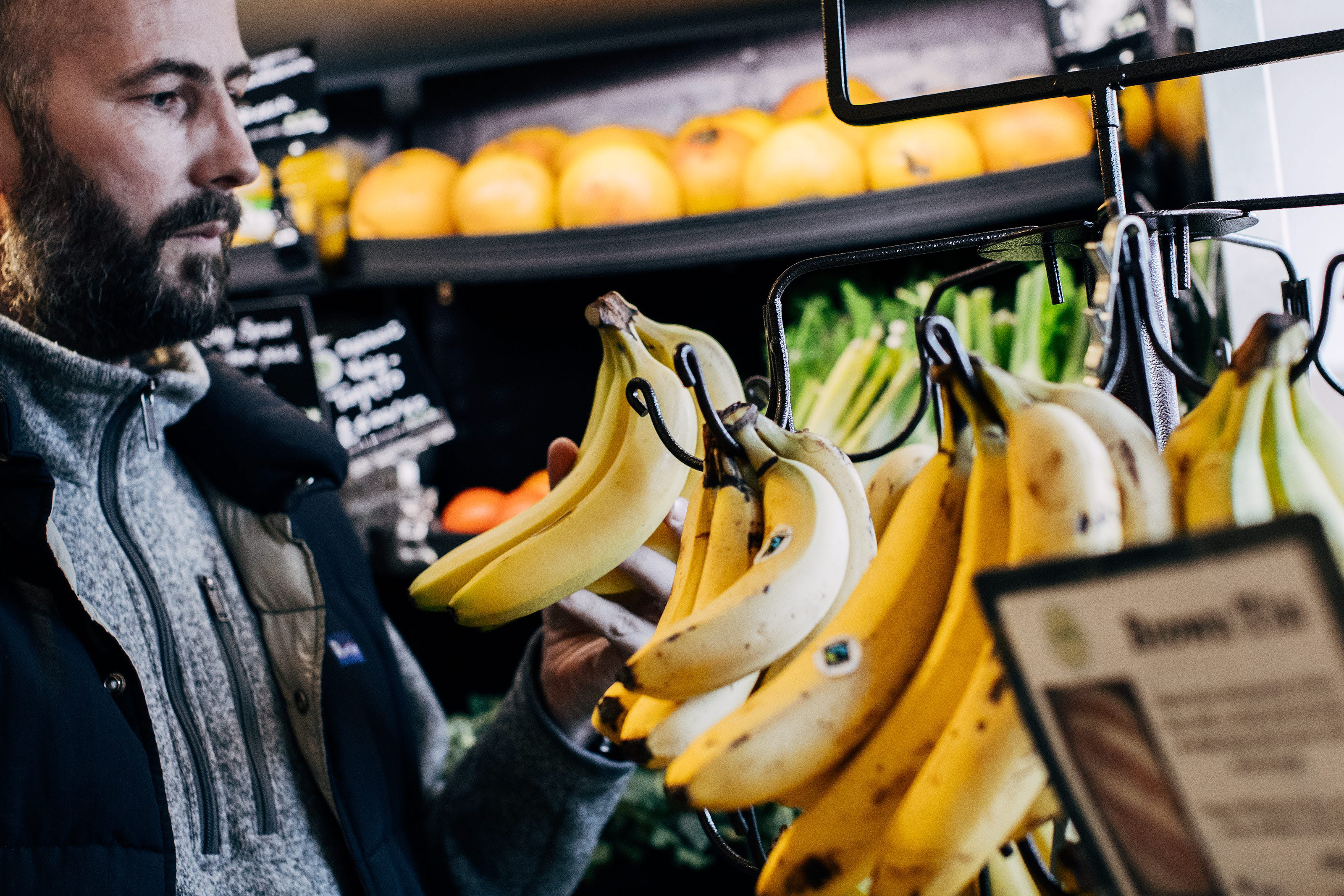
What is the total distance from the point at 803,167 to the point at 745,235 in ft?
0.56

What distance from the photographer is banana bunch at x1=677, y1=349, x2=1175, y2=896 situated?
1.43 ft

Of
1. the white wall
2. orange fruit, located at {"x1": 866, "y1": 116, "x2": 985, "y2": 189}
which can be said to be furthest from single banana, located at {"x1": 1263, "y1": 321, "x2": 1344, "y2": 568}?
orange fruit, located at {"x1": 866, "y1": 116, "x2": 985, "y2": 189}

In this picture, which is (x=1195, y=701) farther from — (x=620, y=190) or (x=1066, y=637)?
(x=620, y=190)

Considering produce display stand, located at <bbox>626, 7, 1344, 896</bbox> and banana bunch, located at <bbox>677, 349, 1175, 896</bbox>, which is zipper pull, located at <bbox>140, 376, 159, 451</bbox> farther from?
banana bunch, located at <bbox>677, 349, 1175, 896</bbox>

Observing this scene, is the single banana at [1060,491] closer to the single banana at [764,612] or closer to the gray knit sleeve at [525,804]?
the single banana at [764,612]

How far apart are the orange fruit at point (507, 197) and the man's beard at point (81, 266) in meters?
0.81

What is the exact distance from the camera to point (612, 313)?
2.71 feet

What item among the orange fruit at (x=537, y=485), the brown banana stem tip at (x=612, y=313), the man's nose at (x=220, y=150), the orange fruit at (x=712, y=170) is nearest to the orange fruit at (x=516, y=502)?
the orange fruit at (x=537, y=485)

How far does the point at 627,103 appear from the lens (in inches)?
95.0

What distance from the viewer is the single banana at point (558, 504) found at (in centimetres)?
85

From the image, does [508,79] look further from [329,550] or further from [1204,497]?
[1204,497]

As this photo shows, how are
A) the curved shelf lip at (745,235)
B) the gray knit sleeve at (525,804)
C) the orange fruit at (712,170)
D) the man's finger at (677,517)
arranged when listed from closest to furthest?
the man's finger at (677,517), the gray knit sleeve at (525,804), the curved shelf lip at (745,235), the orange fruit at (712,170)

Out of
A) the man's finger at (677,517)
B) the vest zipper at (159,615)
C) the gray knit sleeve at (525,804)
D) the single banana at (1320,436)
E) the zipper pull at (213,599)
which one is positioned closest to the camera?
the single banana at (1320,436)

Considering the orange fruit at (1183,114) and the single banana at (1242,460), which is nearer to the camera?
the single banana at (1242,460)
